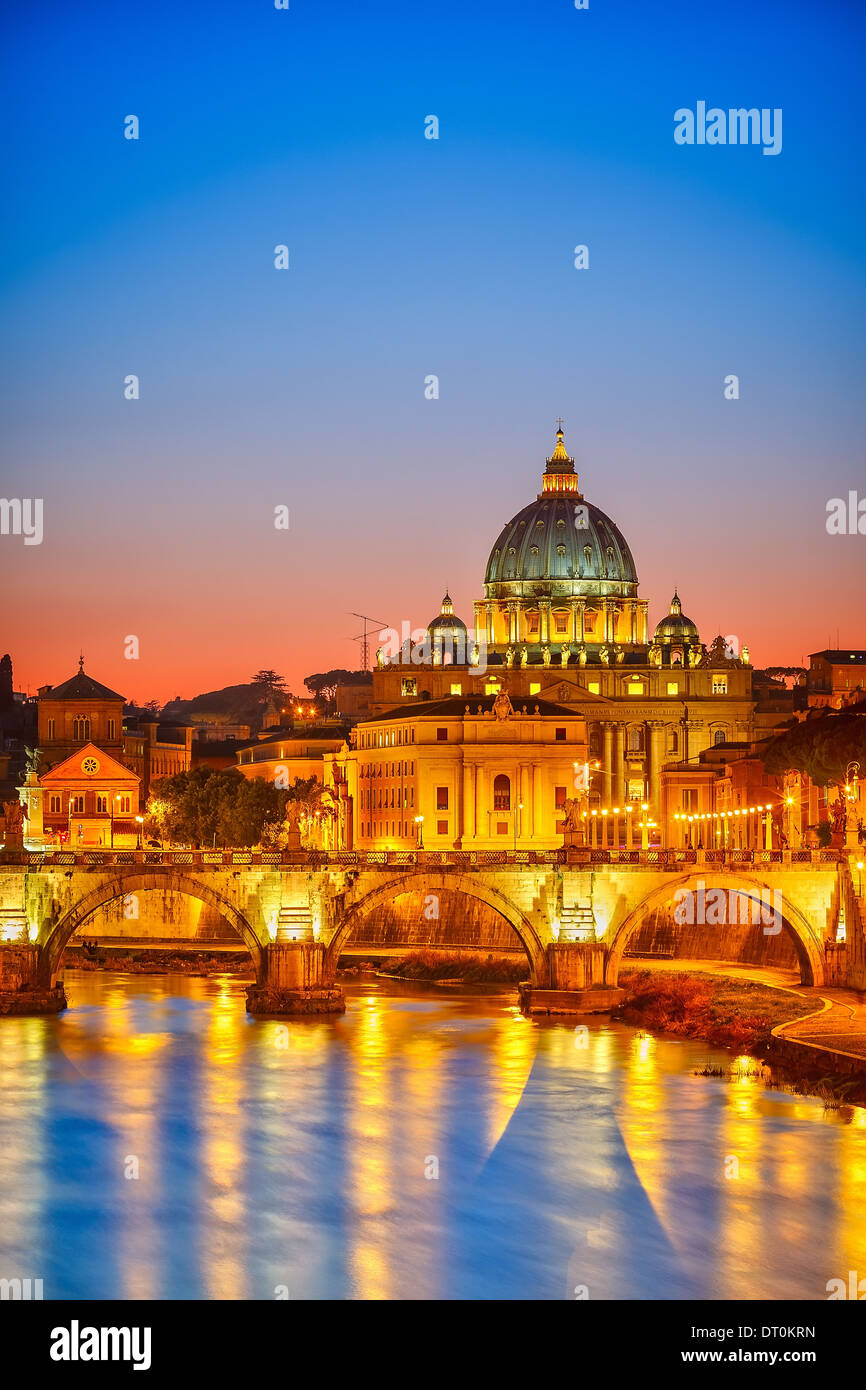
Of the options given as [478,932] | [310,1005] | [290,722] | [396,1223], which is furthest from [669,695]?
[396,1223]

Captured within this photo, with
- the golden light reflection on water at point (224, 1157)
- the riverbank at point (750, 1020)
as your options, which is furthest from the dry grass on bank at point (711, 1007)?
the golden light reflection on water at point (224, 1157)

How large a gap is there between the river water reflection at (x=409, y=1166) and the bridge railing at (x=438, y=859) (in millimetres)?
4766

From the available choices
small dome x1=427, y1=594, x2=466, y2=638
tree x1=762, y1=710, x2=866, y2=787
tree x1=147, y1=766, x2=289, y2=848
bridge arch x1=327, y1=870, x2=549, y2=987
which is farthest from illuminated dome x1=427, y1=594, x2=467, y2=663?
bridge arch x1=327, y1=870, x2=549, y2=987

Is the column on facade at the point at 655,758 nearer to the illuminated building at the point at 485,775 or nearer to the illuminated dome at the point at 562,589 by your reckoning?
the illuminated dome at the point at 562,589

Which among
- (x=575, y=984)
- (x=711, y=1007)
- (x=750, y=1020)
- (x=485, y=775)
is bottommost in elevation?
(x=750, y=1020)

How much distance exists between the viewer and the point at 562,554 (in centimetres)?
17738

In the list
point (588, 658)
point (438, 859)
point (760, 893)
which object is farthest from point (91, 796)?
point (760, 893)

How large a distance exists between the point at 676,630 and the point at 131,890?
114 metres

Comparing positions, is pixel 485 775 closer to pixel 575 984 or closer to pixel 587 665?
pixel 587 665

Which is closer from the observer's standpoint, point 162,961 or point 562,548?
point 162,961

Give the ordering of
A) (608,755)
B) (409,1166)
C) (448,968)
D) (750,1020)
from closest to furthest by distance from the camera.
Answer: (409,1166) < (750,1020) < (448,968) < (608,755)

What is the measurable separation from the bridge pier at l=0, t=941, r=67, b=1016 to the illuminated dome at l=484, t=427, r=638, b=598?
11414 cm

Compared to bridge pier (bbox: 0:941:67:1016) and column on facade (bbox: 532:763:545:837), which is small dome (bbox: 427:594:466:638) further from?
bridge pier (bbox: 0:941:67:1016)
